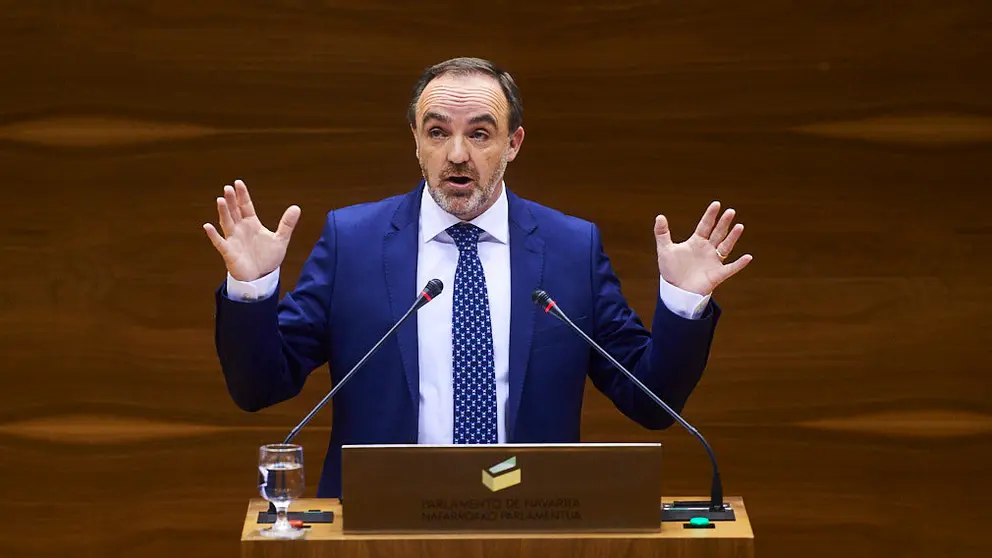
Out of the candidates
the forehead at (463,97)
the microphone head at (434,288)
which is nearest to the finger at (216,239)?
the microphone head at (434,288)

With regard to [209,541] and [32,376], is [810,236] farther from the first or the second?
[32,376]

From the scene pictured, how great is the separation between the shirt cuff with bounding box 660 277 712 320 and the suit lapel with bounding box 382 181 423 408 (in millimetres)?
494

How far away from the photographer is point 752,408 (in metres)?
3.89

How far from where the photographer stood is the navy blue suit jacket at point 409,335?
2600 mm

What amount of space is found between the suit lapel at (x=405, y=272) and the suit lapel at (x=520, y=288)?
18 cm

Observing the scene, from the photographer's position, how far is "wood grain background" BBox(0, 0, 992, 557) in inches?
148

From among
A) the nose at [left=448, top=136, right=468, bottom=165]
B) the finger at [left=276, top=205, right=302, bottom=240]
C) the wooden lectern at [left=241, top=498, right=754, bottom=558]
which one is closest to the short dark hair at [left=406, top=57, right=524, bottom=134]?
the nose at [left=448, top=136, right=468, bottom=165]

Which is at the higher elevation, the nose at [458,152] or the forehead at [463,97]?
the forehead at [463,97]

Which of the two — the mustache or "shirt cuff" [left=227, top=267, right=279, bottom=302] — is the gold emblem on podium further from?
the mustache

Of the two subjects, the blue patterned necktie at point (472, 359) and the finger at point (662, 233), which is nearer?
the finger at point (662, 233)

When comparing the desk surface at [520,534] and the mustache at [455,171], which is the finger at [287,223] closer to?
the mustache at [455,171]

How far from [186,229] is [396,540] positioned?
6.62 ft

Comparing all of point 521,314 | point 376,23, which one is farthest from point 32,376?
point 521,314

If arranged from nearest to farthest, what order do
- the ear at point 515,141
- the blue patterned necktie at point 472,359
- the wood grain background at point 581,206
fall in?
the blue patterned necktie at point 472,359, the ear at point 515,141, the wood grain background at point 581,206
